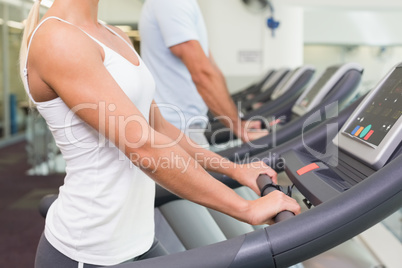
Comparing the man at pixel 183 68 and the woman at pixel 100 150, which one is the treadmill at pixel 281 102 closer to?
the man at pixel 183 68

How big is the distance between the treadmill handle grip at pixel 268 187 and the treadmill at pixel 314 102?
0.43 metres

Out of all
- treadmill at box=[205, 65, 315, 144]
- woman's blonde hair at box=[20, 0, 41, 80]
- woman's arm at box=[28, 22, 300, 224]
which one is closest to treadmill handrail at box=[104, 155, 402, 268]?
woman's arm at box=[28, 22, 300, 224]

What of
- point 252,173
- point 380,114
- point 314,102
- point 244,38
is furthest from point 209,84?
point 244,38

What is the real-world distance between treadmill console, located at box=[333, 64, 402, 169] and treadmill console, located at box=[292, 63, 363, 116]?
0.66 meters

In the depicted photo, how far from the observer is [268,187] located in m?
1.12

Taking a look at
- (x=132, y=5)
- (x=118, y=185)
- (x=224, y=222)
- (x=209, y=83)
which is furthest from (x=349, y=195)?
(x=132, y=5)

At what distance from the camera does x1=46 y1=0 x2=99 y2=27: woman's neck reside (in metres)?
0.95

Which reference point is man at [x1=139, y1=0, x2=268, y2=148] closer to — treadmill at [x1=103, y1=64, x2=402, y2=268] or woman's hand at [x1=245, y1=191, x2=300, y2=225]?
woman's hand at [x1=245, y1=191, x2=300, y2=225]

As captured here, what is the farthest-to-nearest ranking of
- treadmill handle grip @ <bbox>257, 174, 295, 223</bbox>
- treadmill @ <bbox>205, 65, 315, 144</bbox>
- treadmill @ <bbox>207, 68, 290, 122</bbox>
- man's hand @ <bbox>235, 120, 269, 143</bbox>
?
treadmill @ <bbox>207, 68, 290, 122</bbox> < treadmill @ <bbox>205, 65, 315, 144</bbox> < man's hand @ <bbox>235, 120, 269, 143</bbox> < treadmill handle grip @ <bbox>257, 174, 295, 223</bbox>

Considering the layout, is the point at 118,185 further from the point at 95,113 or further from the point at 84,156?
the point at 95,113

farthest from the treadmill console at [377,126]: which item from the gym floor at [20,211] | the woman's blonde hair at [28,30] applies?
the gym floor at [20,211]

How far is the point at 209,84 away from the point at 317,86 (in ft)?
2.00

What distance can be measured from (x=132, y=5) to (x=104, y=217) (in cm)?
995

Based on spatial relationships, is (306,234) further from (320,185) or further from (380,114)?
(380,114)
